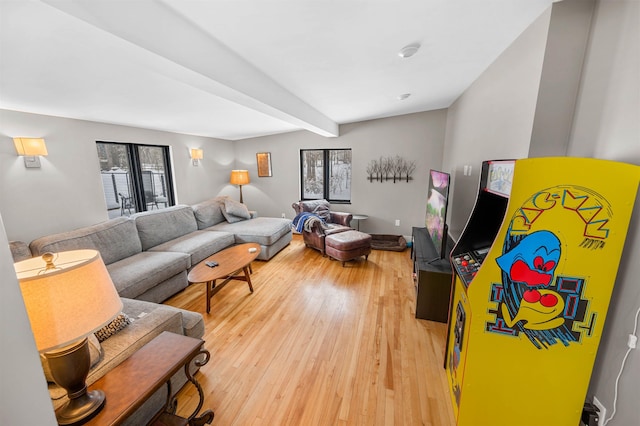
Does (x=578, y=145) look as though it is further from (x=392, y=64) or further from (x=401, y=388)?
(x=401, y=388)

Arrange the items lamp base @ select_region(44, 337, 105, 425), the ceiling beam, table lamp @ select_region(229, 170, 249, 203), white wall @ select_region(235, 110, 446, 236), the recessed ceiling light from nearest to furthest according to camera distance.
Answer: lamp base @ select_region(44, 337, 105, 425)
the ceiling beam
the recessed ceiling light
white wall @ select_region(235, 110, 446, 236)
table lamp @ select_region(229, 170, 249, 203)

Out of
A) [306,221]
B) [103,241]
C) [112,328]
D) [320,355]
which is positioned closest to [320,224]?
[306,221]

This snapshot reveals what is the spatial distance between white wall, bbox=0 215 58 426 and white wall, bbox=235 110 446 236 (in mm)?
4519

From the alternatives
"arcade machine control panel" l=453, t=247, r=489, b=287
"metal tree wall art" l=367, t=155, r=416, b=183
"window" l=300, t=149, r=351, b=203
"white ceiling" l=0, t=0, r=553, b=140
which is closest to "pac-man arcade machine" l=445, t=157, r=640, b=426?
"arcade machine control panel" l=453, t=247, r=489, b=287

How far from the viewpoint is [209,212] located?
14.0 feet

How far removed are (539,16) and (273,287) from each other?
3.32m

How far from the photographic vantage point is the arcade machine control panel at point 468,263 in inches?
55.7

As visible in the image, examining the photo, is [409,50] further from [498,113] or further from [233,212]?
[233,212]

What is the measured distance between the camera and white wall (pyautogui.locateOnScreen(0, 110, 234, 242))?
2.34 m

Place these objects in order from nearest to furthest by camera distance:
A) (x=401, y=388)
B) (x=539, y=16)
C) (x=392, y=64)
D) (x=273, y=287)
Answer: (x=539, y=16) < (x=401, y=388) < (x=392, y=64) < (x=273, y=287)

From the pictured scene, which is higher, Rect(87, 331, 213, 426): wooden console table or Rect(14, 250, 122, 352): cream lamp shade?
Rect(14, 250, 122, 352): cream lamp shade

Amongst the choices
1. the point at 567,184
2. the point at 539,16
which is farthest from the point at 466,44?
the point at 567,184

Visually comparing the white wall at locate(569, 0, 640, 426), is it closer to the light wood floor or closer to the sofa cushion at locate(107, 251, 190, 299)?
the light wood floor

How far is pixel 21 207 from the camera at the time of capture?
241cm
